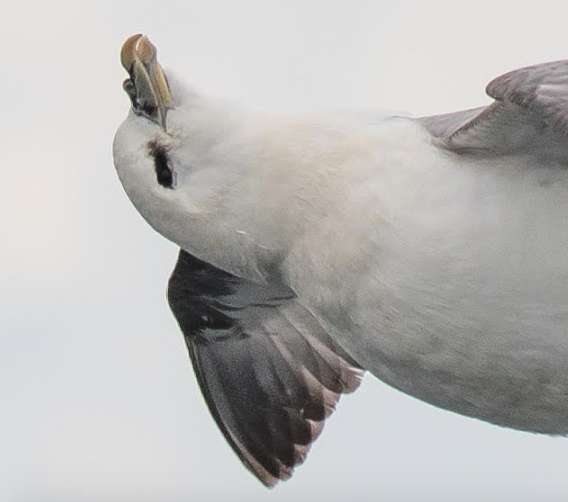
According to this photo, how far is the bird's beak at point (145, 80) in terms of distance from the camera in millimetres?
10422

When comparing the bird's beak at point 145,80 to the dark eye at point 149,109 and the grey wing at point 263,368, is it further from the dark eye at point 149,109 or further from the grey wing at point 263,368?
the grey wing at point 263,368

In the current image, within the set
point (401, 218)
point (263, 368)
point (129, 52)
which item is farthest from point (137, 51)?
point (263, 368)

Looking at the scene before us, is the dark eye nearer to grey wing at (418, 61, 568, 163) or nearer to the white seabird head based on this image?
the white seabird head

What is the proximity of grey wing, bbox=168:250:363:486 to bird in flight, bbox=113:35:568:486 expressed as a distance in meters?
2.10

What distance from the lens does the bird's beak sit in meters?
10.4

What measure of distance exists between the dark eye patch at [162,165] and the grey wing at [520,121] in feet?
3.64

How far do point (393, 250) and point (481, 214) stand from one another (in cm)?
39

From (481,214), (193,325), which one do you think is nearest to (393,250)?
(481,214)

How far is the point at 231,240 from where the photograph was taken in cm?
1024

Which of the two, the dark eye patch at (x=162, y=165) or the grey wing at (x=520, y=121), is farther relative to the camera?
the dark eye patch at (x=162, y=165)

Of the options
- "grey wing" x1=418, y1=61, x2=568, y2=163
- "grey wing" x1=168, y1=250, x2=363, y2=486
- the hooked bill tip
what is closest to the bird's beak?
the hooked bill tip

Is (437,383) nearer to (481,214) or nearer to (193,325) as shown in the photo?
(481,214)

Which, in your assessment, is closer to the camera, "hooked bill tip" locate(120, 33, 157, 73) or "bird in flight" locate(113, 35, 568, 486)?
"bird in flight" locate(113, 35, 568, 486)

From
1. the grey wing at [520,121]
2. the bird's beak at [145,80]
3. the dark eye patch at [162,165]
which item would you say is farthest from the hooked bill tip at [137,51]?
the grey wing at [520,121]
